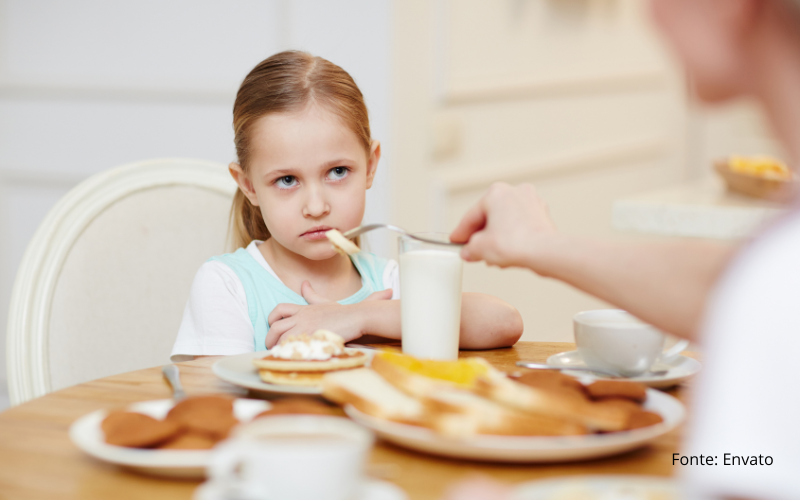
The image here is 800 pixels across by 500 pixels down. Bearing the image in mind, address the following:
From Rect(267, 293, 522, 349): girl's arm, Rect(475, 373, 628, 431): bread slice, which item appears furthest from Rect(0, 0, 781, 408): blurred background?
Rect(475, 373, 628, 431): bread slice

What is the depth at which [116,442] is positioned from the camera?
2.13ft

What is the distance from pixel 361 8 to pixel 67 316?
1.17m

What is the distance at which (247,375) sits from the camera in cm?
89

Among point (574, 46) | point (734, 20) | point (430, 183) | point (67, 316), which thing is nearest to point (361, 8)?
point (430, 183)

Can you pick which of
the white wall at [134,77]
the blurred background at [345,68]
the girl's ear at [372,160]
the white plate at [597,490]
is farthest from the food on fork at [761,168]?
the white plate at [597,490]

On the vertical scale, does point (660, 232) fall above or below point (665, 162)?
below

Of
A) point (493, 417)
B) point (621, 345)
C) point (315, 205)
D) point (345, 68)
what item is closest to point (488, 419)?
point (493, 417)

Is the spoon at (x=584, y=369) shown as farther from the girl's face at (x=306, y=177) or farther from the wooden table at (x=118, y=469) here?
the girl's face at (x=306, y=177)

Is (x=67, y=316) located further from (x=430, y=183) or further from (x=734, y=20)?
(x=430, y=183)

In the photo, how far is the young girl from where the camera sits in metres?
1.19

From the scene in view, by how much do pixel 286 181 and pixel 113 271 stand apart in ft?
1.03

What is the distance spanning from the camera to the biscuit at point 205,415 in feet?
2.17

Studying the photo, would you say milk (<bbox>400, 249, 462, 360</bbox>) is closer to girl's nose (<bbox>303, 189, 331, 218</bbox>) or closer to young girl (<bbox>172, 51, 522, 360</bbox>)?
young girl (<bbox>172, 51, 522, 360</bbox>)

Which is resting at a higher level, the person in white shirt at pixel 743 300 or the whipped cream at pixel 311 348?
the person in white shirt at pixel 743 300
